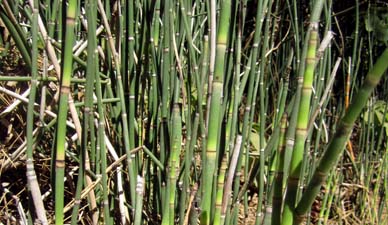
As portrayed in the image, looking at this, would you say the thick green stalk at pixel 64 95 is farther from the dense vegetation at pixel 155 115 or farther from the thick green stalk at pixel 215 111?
the thick green stalk at pixel 215 111

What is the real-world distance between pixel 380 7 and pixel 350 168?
2.14 feet

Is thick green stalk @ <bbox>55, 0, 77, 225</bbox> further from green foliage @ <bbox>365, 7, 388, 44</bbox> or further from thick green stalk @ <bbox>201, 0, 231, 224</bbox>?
green foliage @ <bbox>365, 7, 388, 44</bbox>

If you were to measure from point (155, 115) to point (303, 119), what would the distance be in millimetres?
605

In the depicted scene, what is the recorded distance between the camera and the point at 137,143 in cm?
120

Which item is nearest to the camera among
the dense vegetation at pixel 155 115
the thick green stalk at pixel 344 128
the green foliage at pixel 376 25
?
the thick green stalk at pixel 344 128

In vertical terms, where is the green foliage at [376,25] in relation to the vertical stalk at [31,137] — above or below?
above

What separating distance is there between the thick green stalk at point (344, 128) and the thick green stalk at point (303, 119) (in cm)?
2

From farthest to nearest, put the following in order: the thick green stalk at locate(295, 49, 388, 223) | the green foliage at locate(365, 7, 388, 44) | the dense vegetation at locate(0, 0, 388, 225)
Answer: the green foliage at locate(365, 7, 388, 44)
the dense vegetation at locate(0, 0, 388, 225)
the thick green stalk at locate(295, 49, 388, 223)

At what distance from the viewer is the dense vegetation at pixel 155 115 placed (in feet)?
2.26

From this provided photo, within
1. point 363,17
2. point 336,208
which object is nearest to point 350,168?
point 336,208

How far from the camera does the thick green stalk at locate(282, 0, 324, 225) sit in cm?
59

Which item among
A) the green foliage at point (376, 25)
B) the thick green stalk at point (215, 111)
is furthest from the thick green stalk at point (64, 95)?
the green foliage at point (376, 25)

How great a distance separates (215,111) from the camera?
73cm

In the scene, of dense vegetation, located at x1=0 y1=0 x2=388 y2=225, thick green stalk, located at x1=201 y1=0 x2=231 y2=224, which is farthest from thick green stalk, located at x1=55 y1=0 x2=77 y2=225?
thick green stalk, located at x1=201 y1=0 x2=231 y2=224
